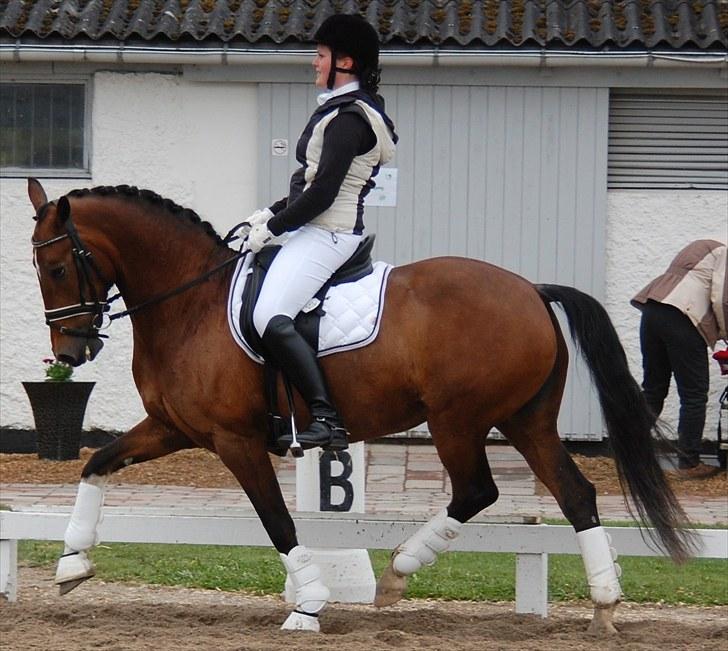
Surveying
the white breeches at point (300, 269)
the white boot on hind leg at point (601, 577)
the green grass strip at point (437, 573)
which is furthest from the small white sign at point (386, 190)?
the white boot on hind leg at point (601, 577)

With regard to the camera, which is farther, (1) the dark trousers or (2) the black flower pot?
(2) the black flower pot

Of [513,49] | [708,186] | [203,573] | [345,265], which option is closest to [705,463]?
[708,186]

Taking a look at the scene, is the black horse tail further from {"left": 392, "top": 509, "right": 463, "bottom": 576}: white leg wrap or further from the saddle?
the saddle

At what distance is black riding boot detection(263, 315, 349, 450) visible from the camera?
6203 millimetres

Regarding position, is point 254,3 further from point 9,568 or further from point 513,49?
point 9,568

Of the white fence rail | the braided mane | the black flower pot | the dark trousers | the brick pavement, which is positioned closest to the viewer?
the braided mane

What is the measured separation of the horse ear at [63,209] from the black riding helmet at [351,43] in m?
1.32

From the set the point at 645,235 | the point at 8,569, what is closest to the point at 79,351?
the point at 8,569

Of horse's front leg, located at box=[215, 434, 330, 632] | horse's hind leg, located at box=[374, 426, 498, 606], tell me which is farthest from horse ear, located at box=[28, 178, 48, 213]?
horse's hind leg, located at box=[374, 426, 498, 606]

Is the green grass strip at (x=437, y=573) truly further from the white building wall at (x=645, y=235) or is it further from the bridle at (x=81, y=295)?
the white building wall at (x=645, y=235)

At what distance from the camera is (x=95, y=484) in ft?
21.9

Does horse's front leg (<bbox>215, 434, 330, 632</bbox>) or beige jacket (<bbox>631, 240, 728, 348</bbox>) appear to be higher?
beige jacket (<bbox>631, 240, 728, 348</bbox>)

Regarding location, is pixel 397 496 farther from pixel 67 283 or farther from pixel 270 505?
pixel 67 283

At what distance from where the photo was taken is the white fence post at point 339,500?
7316 mm
